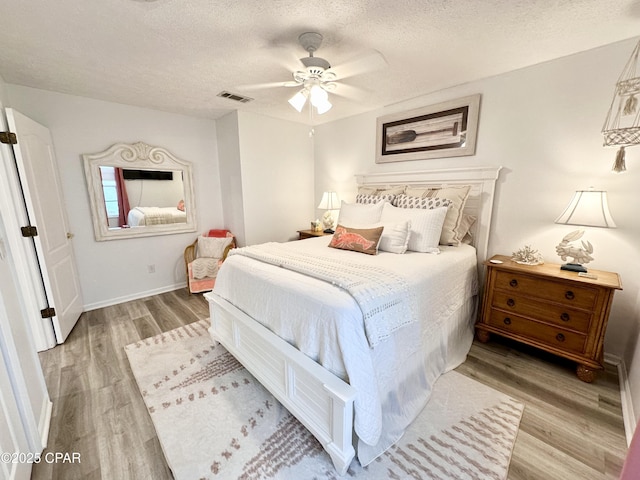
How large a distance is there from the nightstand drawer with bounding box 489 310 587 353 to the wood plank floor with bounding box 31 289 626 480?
0.23 metres

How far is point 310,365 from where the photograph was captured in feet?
4.58

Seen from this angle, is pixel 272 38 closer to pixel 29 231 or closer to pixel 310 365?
pixel 310 365

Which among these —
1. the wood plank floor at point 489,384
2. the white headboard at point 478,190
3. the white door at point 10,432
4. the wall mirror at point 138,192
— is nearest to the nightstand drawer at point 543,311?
the wood plank floor at point 489,384

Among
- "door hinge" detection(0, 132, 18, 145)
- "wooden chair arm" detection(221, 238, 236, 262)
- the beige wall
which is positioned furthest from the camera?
"wooden chair arm" detection(221, 238, 236, 262)

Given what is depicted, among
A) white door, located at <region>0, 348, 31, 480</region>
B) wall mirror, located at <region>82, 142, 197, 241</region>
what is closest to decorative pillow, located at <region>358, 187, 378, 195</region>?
wall mirror, located at <region>82, 142, 197, 241</region>

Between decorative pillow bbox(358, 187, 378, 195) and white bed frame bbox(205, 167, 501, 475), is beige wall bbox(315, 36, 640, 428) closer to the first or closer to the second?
white bed frame bbox(205, 167, 501, 475)

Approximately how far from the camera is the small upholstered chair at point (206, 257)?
344 cm

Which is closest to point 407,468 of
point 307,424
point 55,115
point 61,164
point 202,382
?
point 307,424

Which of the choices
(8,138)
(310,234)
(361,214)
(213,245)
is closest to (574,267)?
(361,214)

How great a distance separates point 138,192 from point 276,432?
3.22m

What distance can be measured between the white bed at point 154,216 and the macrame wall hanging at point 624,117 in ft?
14.2

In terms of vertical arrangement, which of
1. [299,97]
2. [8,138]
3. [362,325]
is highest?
[299,97]

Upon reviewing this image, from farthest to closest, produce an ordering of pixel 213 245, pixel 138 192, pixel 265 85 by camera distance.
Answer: pixel 213 245, pixel 138 192, pixel 265 85

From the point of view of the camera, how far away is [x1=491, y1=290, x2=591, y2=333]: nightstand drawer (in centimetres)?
187
